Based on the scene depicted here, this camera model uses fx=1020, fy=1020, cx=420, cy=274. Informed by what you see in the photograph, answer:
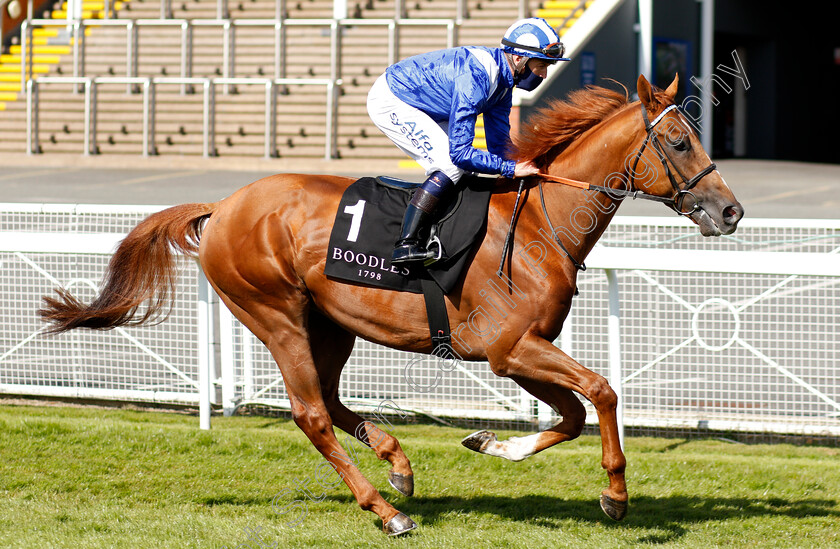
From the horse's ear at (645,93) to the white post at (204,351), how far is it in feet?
8.46

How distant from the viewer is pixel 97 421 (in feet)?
17.5

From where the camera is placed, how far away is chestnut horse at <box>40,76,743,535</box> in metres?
3.70

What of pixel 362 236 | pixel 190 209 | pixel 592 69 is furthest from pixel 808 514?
pixel 592 69

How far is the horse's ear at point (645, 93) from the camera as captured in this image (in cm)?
370

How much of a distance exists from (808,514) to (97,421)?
348cm

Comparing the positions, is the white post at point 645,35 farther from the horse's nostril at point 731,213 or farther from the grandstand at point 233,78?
the horse's nostril at point 731,213

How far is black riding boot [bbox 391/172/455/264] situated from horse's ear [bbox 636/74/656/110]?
0.78 metres

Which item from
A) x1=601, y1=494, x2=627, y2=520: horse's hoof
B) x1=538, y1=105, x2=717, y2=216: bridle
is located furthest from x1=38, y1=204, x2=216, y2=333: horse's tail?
x1=601, y1=494, x2=627, y2=520: horse's hoof

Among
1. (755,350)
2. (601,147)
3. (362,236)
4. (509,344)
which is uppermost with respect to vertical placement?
A: (601,147)

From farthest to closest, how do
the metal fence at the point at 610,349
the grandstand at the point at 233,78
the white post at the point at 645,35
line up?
the white post at the point at 645,35, the grandstand at the point at 233,78, the metal fence at the point at 610,349

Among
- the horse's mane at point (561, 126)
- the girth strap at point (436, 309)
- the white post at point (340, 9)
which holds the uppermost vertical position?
the white post at point (340, 9)

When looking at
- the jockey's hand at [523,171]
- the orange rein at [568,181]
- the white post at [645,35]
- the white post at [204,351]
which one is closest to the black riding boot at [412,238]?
the jockey's hand at [523,171]

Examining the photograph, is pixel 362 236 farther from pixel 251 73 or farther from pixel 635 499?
pixel 251 73

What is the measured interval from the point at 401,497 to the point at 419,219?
126cm
